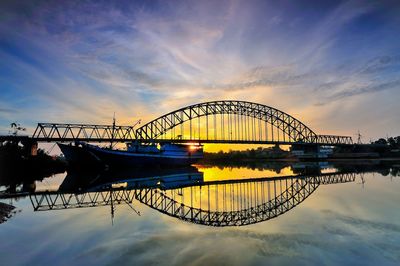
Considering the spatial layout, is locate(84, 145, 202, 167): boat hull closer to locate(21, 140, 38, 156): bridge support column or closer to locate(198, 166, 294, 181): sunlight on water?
locate(21, 140, 38, 156): bridge support column

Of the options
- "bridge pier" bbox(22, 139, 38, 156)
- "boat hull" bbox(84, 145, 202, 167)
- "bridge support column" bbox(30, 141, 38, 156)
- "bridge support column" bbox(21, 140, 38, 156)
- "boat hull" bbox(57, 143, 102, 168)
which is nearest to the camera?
"boat hull" bbox(57, 143, 102, 168)

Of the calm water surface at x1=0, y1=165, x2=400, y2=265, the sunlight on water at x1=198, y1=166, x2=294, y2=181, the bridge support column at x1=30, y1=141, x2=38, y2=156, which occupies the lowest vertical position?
the calm water surface at x1=0, y1=165, x2=400, y2=265

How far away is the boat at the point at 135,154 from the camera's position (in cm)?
7093

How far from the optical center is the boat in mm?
70925

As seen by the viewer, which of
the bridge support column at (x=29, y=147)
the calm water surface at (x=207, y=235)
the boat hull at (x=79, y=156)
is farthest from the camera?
the bridge support column at (x=29, y=147)

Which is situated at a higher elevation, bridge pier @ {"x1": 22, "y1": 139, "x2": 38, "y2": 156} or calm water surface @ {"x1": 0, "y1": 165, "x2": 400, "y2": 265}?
bridge pier @ {"x1": 22, "y1": 139, "x2": 38, "y2": 156}

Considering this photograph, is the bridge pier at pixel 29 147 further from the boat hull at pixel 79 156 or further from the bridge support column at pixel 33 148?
the boat hull at pixel 79 156

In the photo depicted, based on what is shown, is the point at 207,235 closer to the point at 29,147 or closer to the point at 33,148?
the point at 29,147

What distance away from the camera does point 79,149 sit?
69.9 meters

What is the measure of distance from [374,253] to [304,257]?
2.39 m

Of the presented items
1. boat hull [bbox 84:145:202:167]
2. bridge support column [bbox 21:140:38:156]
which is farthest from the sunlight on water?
bridge support column [bbox 21:140:38:156]

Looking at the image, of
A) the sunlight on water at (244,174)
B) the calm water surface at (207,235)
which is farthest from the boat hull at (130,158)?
the calm water surface at (207,235)

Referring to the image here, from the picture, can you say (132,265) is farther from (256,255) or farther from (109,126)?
(109,126)

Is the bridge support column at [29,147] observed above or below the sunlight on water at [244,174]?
above
